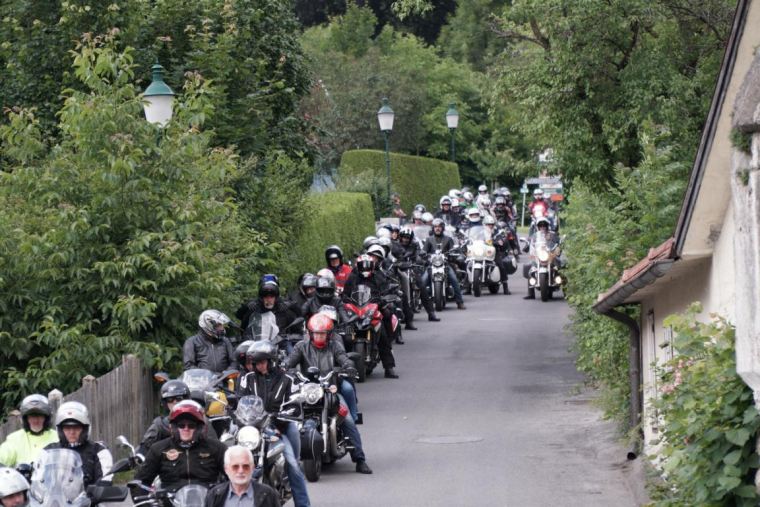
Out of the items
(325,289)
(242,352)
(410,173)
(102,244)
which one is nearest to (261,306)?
(325,289)

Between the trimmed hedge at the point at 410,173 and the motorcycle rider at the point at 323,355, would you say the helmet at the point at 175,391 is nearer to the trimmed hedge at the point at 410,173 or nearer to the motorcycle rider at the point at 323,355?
the motorcycle rider at the point at 323,355

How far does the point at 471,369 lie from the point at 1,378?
1022 cm

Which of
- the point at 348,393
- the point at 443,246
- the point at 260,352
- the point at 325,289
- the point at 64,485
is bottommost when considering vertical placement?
the point at 348,393

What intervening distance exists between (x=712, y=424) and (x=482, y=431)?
1000cm

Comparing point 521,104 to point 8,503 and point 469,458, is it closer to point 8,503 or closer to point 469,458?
point 469,458

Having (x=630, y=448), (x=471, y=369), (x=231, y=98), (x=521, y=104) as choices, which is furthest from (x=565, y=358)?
(x=630, y=448)

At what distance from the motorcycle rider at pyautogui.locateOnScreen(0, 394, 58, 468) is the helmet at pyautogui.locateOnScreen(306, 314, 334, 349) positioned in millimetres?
5768

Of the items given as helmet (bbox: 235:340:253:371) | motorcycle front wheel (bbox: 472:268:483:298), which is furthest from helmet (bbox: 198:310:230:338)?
motorcycle front wheel (bbox: 472:268:483:298)

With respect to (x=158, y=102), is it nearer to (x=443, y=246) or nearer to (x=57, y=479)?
(x=57, y=479)

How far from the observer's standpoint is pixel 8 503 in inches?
343

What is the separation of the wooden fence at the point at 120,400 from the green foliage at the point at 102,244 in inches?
15.0

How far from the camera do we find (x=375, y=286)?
24406 mm

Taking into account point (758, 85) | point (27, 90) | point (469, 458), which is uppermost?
point (27, 90)

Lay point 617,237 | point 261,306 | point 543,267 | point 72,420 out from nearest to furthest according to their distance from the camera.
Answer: point 72,420 → point 617,237 → point 261,306 → point 543,267
